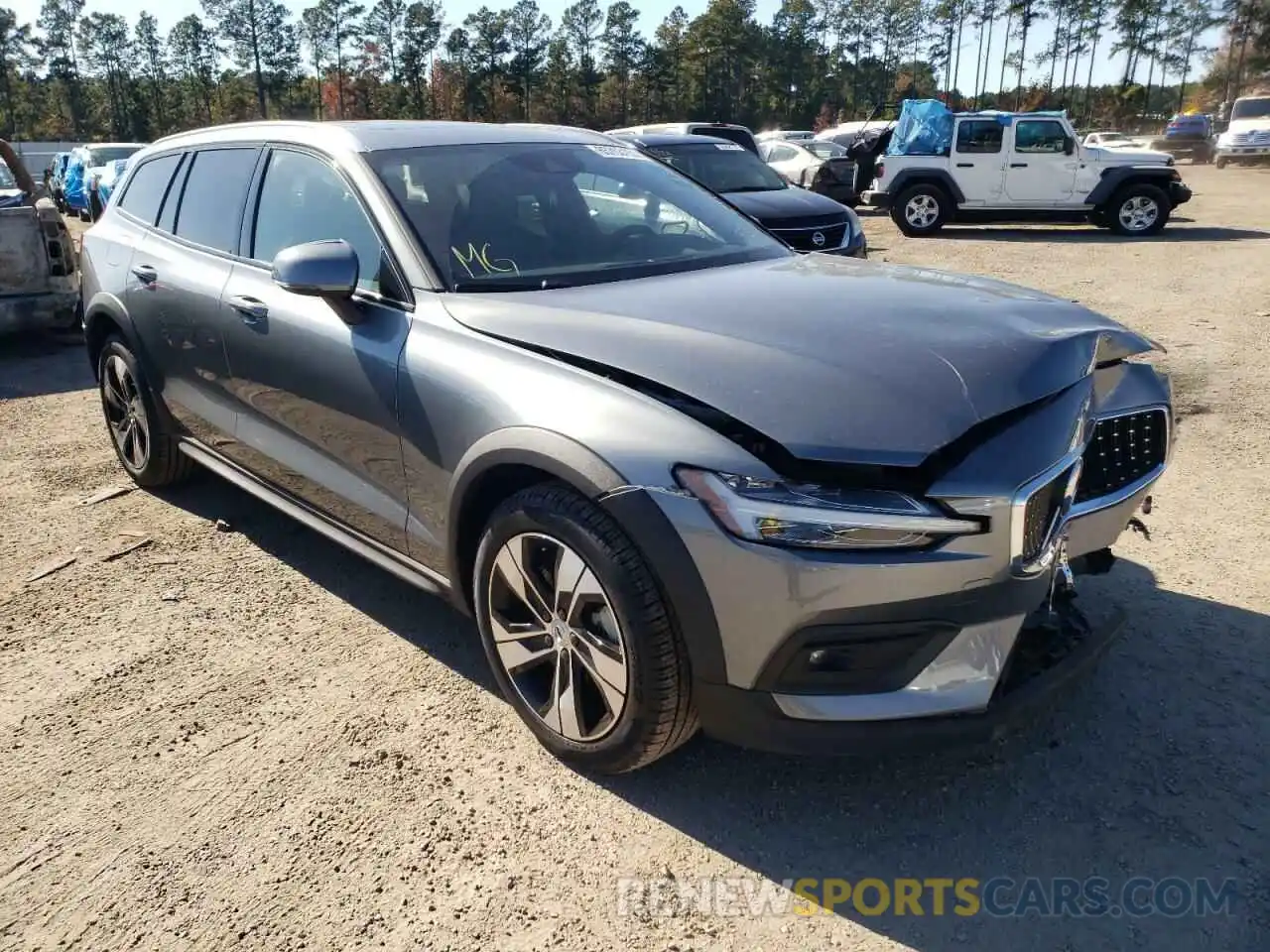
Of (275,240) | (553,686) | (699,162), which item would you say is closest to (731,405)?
(553,686)

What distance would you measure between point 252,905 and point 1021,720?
187cm

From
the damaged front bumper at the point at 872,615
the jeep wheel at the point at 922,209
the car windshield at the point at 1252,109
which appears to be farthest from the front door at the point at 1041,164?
the car windshield at the point at 1252,109

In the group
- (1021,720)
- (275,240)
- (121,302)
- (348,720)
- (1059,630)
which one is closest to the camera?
(1021,720)

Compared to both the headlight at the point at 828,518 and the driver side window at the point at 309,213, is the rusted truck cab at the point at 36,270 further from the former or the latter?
the headlight at the point at 828,518

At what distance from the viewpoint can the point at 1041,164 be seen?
14805mm

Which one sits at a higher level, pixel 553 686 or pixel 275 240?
pixel 275 240

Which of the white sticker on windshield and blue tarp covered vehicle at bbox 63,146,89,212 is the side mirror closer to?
the white sticker on windshield

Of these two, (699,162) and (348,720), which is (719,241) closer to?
(348,720)

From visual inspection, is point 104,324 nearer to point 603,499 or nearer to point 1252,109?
point 603,499

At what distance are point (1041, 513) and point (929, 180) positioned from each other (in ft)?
47.5

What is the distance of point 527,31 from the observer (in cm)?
7700

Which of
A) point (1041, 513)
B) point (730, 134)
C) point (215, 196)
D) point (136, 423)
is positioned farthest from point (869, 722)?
point (730, 134)

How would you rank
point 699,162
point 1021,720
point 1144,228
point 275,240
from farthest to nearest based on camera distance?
point 1144,228 → point 699,162 → point 275,240 → point 1021,720

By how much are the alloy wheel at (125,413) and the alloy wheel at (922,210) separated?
1335cm
